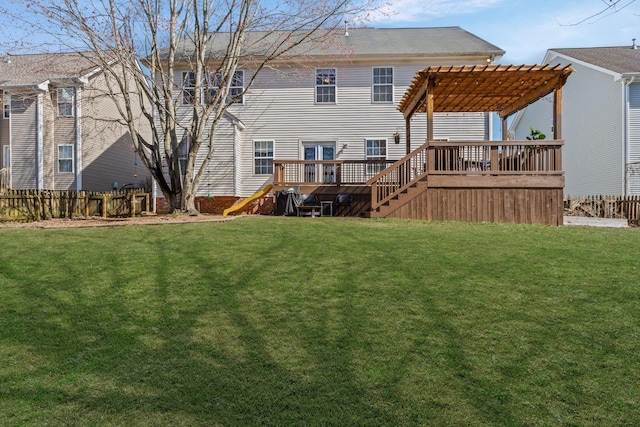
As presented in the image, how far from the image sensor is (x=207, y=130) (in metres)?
17.7

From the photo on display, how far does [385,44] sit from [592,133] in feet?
Answer: 32.6

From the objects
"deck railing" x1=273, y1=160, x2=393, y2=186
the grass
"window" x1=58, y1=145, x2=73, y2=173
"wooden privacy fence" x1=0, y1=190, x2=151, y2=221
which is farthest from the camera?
"window" x1=58, y1=145, x2=73, y2=173

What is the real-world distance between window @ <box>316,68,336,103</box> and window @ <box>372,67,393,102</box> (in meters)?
1.53

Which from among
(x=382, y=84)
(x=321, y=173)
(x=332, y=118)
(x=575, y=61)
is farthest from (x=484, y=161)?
(x=575, y=61)

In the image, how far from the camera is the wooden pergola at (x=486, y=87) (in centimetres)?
1161

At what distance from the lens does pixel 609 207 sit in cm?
1655

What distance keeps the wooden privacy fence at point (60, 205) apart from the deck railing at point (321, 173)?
15.7 ft

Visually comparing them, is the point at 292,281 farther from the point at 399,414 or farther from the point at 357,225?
the point at 357,225

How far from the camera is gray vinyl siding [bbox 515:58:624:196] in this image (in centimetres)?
1905

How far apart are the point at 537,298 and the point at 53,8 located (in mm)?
13144

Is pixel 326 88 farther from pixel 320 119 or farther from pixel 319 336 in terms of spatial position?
pixel 319 336

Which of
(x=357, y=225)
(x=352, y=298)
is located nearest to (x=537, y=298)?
(x=352, y=298)

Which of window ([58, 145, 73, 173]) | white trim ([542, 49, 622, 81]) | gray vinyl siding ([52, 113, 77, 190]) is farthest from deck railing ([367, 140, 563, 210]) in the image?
window ([58, 145, 73, 173])

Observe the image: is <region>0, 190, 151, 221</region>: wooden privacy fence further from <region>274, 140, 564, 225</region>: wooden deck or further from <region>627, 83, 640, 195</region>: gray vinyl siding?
<region>627, 83, 640, 195</region>: gray vinyl siding
